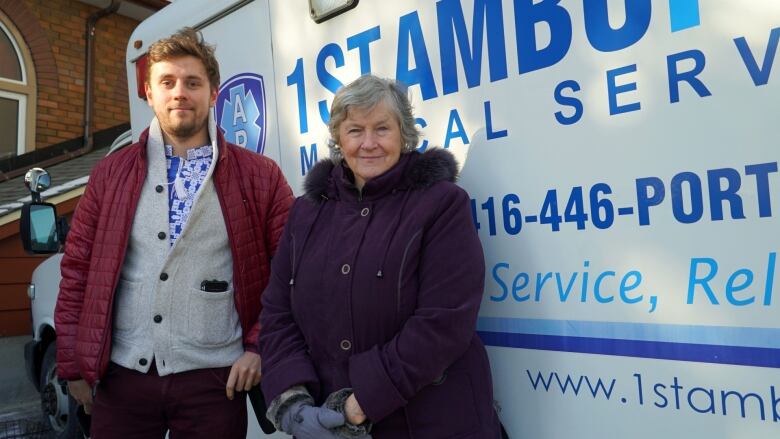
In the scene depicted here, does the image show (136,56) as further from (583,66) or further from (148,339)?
(583,66)

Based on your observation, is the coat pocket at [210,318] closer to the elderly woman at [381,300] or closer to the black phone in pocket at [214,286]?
the black phone in pocket at [214,286]

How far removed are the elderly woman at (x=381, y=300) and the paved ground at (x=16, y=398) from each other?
10.1 feet

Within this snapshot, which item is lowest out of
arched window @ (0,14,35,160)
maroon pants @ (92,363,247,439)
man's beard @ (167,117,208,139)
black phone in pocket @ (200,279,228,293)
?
maroon pants @ (92,363,247,439)

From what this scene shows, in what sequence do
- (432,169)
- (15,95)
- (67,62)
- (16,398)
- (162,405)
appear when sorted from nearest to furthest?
(432,169), (162,405), (16,398), (15,95), (67,62)

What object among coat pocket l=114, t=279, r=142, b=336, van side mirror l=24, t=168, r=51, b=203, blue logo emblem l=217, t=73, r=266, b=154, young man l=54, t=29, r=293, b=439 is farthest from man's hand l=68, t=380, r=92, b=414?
van side mirror l=24, t=168, r=51, b=203

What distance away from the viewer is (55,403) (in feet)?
13.0

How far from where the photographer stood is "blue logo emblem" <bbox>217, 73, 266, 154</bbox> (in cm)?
237

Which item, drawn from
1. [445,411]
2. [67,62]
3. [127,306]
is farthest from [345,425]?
[67,62]

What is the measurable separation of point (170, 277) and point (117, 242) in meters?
0.19

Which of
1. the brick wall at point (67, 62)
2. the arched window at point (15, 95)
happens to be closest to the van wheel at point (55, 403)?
the arched window at point (15, 95)

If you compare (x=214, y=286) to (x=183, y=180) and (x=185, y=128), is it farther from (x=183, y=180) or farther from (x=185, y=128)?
(x=185, y=128)

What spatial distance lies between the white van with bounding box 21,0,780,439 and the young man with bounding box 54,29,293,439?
1.96 feet

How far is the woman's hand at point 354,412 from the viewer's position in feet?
4.85

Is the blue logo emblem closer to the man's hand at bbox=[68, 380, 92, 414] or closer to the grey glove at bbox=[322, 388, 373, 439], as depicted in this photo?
the man's hand at bbox=[68, 380, 92, 414]
